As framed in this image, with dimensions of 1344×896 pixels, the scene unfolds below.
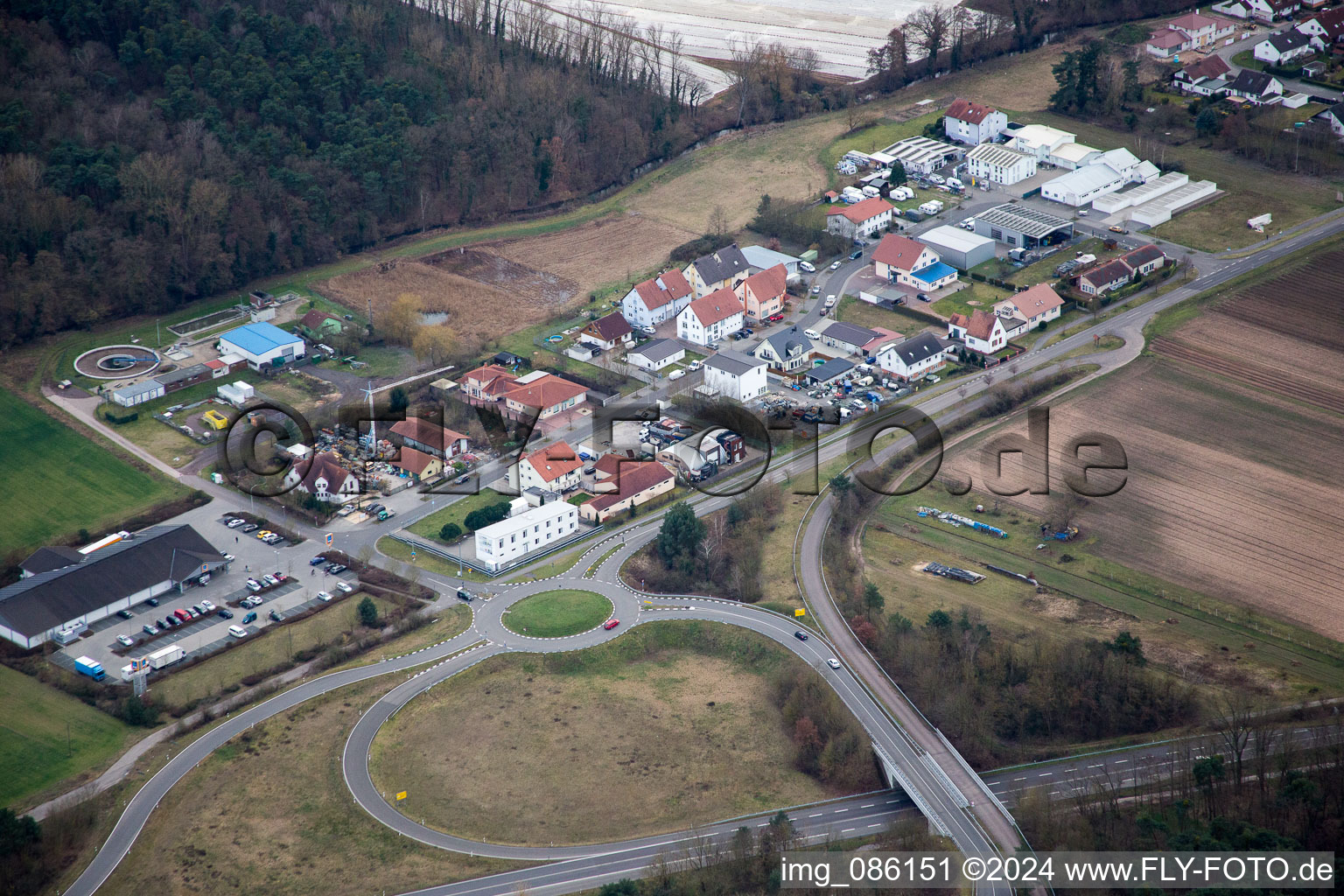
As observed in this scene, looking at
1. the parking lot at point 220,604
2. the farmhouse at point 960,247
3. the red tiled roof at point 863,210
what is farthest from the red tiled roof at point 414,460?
the farmhouse at point 960,247

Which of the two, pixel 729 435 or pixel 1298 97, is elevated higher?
pixel 1298 97

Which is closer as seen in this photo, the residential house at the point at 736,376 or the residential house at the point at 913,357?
the residential house at the point at 736,376

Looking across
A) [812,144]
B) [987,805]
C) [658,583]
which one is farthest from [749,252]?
[987,805]

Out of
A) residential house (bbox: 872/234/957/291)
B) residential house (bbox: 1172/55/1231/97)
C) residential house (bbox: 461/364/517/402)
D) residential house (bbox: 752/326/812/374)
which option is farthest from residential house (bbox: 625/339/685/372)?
residential house (bbox: 1172/55/1231/97)

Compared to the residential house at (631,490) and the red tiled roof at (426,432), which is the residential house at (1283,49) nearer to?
the residential house at (631,490)

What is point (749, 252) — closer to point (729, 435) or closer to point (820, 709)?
point (729, 435)

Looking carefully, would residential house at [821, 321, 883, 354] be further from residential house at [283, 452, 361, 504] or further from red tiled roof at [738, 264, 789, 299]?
residential house at [283, 452, 361, 504]

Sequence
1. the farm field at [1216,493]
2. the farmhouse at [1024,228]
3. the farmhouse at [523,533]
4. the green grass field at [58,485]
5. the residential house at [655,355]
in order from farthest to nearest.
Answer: the farmhouse at [1024,228] < the residential house at [655,355] < the green grass field at [58,485] < the farmhouse at [523,533] < the farm field at [1216,493]

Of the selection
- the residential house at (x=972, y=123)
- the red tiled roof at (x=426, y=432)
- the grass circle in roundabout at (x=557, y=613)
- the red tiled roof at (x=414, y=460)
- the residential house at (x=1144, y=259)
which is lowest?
the grass circle in roundabout at (x=557, y=613)
